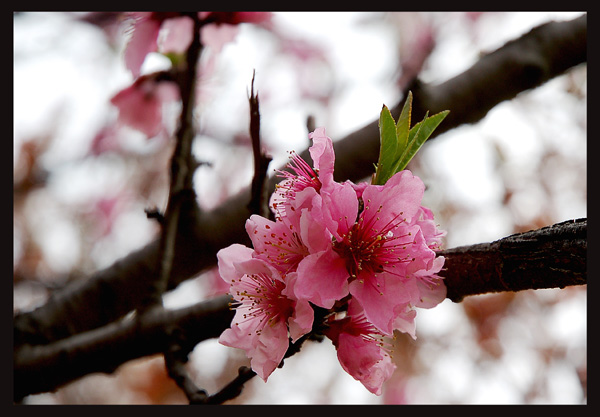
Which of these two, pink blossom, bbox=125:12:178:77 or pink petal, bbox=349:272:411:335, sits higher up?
pink blossom, bbox=125:12:178:77

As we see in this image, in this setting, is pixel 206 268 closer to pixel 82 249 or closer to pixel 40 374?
pixel 40 374

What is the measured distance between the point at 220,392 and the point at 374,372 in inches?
10.9

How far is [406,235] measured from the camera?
702 millimetres

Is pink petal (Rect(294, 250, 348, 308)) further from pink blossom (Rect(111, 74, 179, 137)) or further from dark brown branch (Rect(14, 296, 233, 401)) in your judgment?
pink blossom (Rect(111, 74, 179, 137))

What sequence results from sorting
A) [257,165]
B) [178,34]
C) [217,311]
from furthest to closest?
[178,34] < [217,311] < [257,165]

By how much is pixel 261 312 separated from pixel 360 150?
0.72m

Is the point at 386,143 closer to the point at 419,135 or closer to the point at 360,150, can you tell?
the point at 419,135

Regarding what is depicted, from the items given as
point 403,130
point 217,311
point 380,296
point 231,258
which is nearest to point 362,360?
point 380,296

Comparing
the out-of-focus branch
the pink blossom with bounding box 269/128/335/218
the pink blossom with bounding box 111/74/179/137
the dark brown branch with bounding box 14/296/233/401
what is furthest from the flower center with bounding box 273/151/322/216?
the pink blossom with bounding box 111/74/179/137

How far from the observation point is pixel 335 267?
2.24ft

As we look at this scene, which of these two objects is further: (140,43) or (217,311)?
(140,43)

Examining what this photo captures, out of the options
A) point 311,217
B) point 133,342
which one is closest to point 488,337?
point 133,342

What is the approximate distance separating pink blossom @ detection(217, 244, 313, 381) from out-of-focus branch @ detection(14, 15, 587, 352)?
0.55 metres

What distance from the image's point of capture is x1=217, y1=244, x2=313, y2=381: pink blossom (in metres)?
0.70
